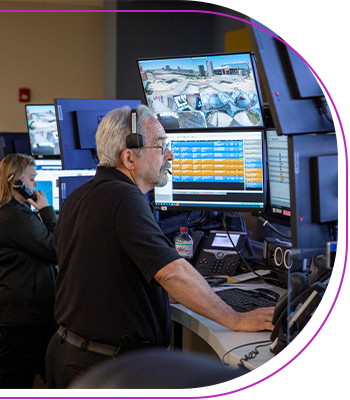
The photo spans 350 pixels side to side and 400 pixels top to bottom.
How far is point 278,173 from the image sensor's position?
1.89 metres

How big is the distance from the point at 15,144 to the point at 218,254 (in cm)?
189

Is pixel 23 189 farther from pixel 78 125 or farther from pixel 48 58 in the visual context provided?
pixel 48 58

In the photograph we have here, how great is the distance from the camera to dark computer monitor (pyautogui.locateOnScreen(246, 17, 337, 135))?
2.98 ft

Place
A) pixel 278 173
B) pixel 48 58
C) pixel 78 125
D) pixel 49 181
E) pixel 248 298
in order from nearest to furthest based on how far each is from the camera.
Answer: pixel 248 298 → pixel 278 173 → pixel 78 125 → pixel 49 181 → pixel 48 58

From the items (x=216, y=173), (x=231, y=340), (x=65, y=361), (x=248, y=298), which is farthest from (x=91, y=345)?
(x=216, y=173)

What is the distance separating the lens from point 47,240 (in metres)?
2.23

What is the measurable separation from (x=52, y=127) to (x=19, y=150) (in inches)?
14.5

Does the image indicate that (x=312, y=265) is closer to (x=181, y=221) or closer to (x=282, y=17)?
(x=282, y=17)

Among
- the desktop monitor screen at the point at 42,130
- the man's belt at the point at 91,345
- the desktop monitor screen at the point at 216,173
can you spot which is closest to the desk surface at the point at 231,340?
the man's belt at the point at 91,345

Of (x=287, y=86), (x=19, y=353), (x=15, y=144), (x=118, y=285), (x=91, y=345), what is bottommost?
(x=19, y=353)

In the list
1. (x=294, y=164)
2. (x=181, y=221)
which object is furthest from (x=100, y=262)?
(x=181, y=221)

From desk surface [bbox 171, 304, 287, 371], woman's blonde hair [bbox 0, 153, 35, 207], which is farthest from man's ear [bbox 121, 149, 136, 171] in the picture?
woman's blonde hair [bbox 0, 153, 35, 207]

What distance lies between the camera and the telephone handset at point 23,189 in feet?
7.87

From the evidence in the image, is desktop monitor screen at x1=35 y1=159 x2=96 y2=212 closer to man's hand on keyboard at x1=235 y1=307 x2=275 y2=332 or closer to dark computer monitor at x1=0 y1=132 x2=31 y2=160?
dark computer monitor at x1=0 y1=132 x2=31 y2=160
